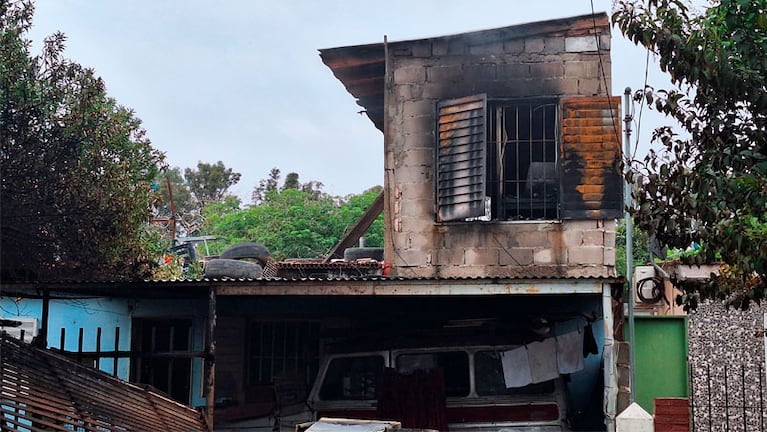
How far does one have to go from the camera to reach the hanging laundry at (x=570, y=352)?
1118 cm

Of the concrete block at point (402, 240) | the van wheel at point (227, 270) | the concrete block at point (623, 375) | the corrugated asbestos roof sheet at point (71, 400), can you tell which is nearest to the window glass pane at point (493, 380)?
the concrete block at point (402, 240)

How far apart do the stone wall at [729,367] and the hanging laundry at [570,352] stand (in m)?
2.85

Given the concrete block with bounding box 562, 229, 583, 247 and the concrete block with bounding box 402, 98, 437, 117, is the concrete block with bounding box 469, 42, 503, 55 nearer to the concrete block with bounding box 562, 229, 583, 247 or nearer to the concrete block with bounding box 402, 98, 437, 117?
the concrete block with bounding box 402, 98, 437, 117

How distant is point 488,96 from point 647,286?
11.8 ft

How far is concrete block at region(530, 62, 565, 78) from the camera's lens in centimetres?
1166

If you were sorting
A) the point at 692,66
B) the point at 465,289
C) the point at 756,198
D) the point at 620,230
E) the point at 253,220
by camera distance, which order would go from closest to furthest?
1. the point at 756,198
2. the point at 692,66
3. the point at 465,289
4. the point at 620,230
5. the point at 253,220

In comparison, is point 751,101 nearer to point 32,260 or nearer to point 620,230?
point 32,260

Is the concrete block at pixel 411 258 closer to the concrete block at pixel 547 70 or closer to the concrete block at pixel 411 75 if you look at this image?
the concrete block at pixel 411 75

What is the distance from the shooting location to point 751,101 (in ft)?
22.9

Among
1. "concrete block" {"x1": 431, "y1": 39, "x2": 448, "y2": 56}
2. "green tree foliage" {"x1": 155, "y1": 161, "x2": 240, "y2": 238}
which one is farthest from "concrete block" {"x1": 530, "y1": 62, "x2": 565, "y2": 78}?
"green tree foliage" {"x1": 155, "y1": 161, "x2": 240, "y2": 238}

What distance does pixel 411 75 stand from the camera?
12.0 metres

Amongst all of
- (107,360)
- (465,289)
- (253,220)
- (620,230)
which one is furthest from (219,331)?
(253,220)

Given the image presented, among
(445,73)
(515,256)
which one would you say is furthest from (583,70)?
(515,256)

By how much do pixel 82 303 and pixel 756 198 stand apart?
988 cm
